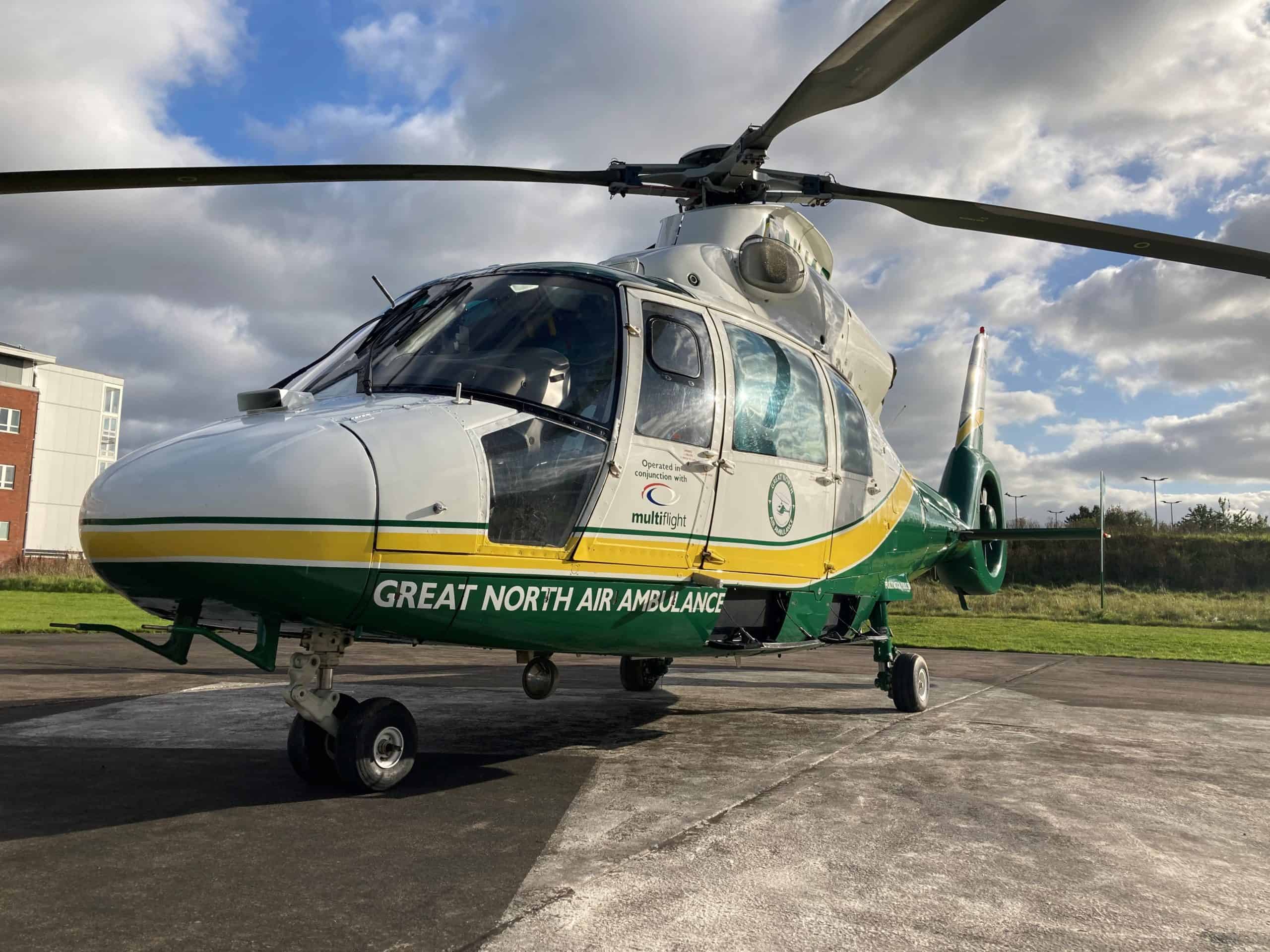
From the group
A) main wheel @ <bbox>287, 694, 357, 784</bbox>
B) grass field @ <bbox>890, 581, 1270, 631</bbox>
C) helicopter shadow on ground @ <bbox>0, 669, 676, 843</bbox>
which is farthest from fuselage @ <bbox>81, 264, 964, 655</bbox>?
grass field @ <bbox>890, 581, 1270, 631</bbox>

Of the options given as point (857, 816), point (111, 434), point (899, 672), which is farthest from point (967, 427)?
point (111, 434)

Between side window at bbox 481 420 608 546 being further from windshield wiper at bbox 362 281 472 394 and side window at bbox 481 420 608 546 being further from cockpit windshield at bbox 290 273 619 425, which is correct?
windshield wiper at bbox 362 281 472 394

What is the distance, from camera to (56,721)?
23.7 feet

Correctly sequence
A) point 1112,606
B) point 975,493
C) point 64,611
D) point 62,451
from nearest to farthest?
point 975,493 < point 64,611 < point 1112,606 < point 62,451

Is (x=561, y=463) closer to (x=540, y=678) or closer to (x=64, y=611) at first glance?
Result: (x=540, y=678)

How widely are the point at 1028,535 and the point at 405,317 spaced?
26.0ft

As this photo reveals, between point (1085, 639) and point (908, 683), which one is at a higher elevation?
point (908, 683)

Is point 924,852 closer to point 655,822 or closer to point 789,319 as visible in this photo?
point 655,822

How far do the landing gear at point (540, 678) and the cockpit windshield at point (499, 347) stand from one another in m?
2.85

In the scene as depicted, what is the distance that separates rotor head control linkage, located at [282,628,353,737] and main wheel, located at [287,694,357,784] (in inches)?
6.2

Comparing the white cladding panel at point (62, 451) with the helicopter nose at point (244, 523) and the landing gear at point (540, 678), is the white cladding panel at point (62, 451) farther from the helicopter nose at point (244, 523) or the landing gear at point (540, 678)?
the helicopter nose at point (244, 523)

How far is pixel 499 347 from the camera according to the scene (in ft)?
17.2

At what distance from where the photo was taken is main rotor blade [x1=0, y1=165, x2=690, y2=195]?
5.32 m

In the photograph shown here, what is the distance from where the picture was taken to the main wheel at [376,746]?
466cm
